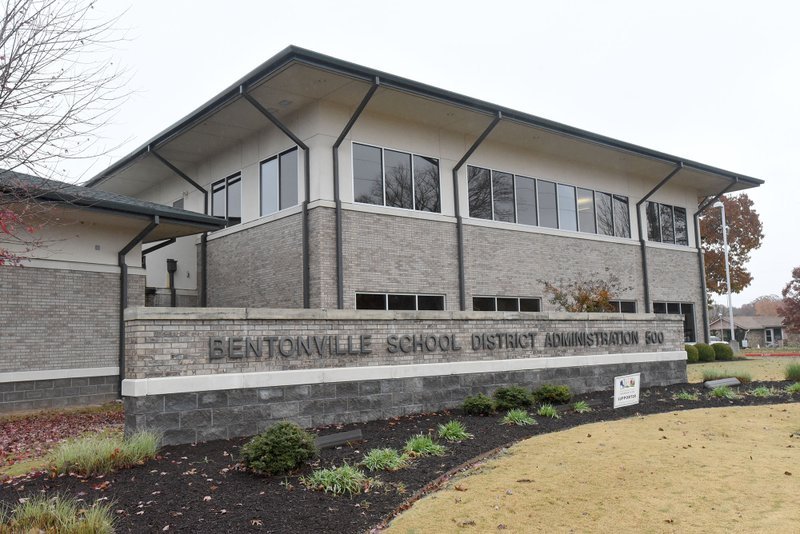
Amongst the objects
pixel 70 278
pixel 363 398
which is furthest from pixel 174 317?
pixel 70 278

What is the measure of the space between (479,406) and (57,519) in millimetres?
7180

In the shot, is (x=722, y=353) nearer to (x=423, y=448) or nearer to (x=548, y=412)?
(x=548, y=412)

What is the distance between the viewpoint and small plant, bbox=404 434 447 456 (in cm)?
847

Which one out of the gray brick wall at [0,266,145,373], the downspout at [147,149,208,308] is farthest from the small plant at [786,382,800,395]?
the downspout at [147,149,208,308]

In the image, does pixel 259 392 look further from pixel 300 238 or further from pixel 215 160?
pixel 215 160

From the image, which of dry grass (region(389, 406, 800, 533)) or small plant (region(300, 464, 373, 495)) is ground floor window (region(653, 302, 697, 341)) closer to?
dry grass (region(389, 406, 800, 533))

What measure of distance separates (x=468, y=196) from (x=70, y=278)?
11389 millimetres

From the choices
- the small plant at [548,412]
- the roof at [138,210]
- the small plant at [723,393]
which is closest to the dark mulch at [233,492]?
the small plant at [548,412]

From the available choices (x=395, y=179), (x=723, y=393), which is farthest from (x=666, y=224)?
(x=723, y=393)

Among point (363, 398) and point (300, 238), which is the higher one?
point (300, 238)

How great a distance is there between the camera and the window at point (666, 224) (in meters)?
27.3

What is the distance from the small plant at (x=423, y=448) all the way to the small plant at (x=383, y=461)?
0.38 m

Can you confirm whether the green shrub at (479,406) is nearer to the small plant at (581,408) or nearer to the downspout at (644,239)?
the small plant at (581,408)

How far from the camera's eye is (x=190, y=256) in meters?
22.2
